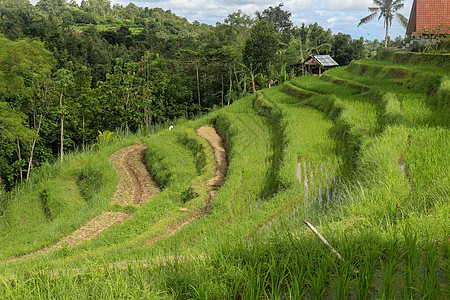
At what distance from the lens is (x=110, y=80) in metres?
18.2

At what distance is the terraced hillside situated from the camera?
2.31 m

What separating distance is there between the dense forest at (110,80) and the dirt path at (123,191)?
261 cm

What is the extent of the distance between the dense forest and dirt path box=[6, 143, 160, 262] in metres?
2.61

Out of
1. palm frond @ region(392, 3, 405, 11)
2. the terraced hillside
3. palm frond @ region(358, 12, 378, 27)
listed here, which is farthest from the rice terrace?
palm frond @ region(392, 3, 405, 11)

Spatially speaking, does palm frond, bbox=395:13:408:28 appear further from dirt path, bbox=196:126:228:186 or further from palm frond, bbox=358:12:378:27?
dirt path, bbox=196:126:228:186

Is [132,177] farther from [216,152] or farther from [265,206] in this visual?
[265,206]

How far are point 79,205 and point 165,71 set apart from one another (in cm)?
1454

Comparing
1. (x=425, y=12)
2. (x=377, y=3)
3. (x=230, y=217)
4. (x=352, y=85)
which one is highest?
(x=377, y=3)

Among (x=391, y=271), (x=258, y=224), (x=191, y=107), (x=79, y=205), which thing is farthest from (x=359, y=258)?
(x=191, y=107)

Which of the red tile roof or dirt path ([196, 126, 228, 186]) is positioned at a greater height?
the red tile roof

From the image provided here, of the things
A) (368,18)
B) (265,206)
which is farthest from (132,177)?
(368,18)

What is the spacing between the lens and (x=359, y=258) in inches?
97.0

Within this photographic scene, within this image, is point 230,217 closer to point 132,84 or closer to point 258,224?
point 258,224

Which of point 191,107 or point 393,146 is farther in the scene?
point 191,107
